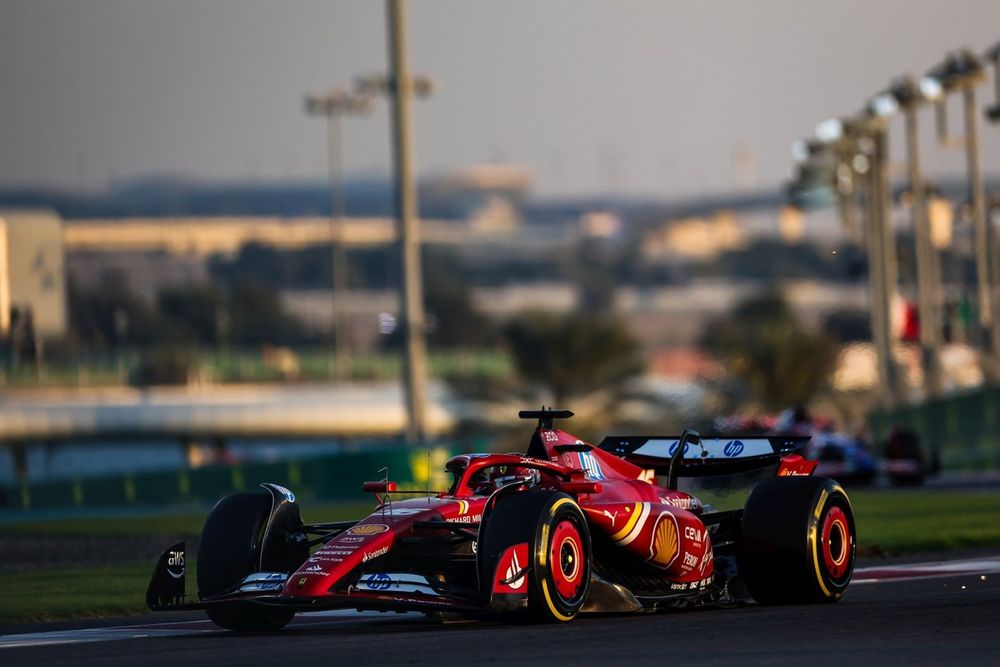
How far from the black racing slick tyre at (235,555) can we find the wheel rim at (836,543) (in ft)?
12.5

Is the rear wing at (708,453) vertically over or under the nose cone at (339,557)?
over

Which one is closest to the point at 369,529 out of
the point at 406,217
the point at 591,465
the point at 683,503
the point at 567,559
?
the point at 567,559

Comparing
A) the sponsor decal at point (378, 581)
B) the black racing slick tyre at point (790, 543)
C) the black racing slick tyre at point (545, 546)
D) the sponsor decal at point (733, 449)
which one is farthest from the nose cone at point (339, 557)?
the sponsor decal at point (733, 449)

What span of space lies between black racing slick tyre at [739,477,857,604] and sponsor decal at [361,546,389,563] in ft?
9.55

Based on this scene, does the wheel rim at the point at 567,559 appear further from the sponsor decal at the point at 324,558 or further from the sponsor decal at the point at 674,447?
the sponsor decal at the point at 674,447

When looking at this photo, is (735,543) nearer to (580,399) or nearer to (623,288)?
(580,399)

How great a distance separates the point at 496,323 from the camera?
349ft

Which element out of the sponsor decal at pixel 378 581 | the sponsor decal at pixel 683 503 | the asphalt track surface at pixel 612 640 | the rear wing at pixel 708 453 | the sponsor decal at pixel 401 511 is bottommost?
the asphalt track surface at pixel 612 640

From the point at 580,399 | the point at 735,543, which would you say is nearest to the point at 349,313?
the point at 580,399

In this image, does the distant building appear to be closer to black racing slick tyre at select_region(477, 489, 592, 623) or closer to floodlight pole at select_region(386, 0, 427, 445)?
black racing slick tyre at select_region(477, 489, 592, 623)

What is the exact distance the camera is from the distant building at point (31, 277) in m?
24.3

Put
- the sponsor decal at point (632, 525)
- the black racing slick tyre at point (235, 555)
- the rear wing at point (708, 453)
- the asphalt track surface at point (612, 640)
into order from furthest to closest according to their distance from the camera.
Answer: the rear wing at point (708, 453) < the sponsor decal at point (632, 525) < the black racing slick tyre at point (235, 555) < the asphalt track surface at point (612, 640)

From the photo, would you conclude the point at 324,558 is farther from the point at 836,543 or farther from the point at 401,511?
the point at 836,543

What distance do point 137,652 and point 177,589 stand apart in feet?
3.97
